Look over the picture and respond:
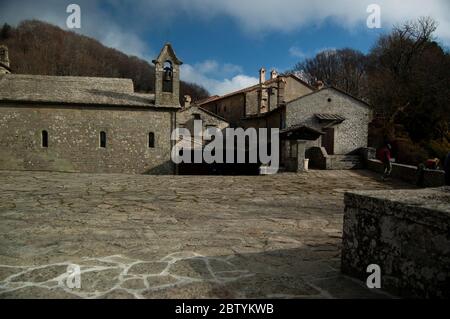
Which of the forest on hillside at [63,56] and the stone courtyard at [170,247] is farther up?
the forest on hillside at [63,56]

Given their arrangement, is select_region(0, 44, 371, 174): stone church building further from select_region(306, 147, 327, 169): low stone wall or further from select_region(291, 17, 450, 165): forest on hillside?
select_region(291, 17, 450, 165): forest on hillside

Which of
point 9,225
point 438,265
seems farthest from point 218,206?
point 438,265

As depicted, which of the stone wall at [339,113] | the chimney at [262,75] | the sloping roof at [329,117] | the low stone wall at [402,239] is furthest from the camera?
the chimney at [262,75]

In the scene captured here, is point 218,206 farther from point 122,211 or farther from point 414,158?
point 414,158

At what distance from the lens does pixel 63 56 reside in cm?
5250

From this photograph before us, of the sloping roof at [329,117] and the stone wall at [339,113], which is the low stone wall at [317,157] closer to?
the stone wall at [339,113]

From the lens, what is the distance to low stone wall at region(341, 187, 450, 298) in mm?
2516

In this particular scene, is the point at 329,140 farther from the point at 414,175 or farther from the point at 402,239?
the point at 402,239

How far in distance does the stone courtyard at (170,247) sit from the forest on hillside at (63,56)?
49.9 meters

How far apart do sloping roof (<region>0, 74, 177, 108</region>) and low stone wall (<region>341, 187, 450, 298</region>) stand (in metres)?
19.6

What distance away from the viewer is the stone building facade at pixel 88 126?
20.2 m

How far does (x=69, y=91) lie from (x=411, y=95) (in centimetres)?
3304

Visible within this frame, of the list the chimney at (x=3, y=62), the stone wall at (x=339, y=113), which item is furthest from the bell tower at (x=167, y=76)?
the chimney at (x=3, y=62)
